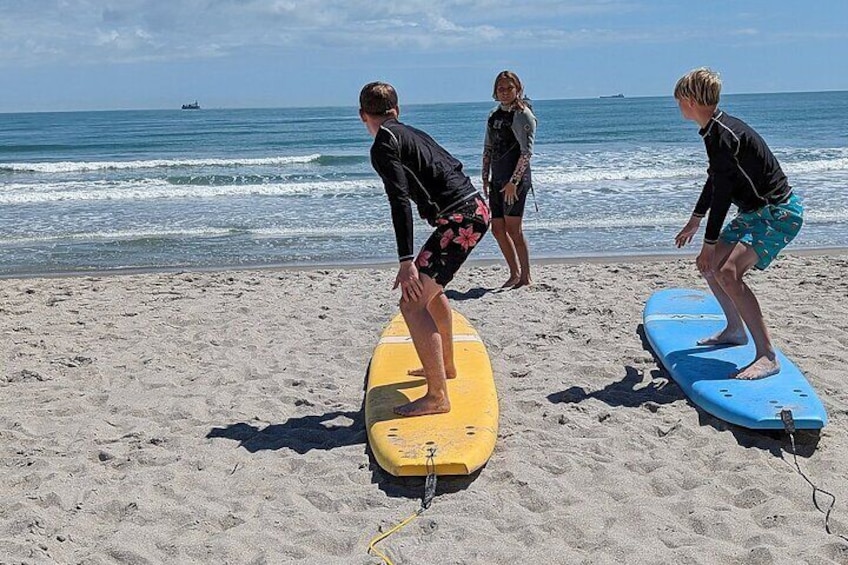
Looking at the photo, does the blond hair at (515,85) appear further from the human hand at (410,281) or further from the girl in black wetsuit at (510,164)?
the human hand at (410,281)

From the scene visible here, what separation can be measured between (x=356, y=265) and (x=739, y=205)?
210 inches

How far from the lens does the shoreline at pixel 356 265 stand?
9211mm

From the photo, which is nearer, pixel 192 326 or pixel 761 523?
pixel 761 523

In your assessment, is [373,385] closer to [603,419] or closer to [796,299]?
[603,419]

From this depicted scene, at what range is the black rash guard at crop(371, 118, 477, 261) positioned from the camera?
3863 mm

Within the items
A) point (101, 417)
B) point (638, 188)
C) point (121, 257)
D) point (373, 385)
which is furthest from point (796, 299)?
point (638, 188)

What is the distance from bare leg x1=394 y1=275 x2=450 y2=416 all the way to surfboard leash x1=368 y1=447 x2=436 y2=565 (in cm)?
41

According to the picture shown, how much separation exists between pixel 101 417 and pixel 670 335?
3275mm

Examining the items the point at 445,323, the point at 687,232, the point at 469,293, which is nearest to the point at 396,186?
the point at 445,323

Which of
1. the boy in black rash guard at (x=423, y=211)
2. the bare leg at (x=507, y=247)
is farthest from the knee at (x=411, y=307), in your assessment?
the bare leg at (x=507, y=247)

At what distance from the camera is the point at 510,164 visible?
7.05 m

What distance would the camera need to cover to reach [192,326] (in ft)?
21.4

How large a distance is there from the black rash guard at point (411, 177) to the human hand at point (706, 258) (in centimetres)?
124

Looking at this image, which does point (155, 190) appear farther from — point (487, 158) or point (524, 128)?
point (524, 128)
